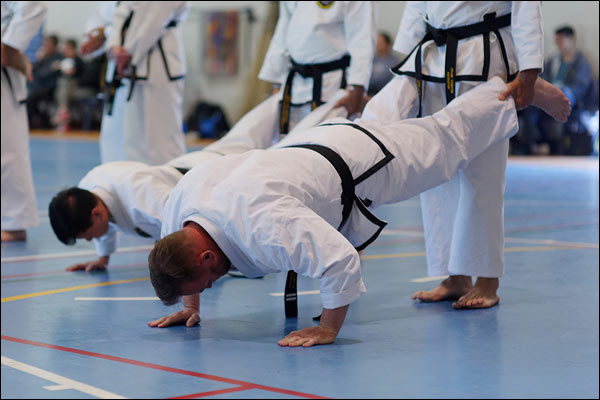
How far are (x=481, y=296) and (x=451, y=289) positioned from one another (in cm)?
18

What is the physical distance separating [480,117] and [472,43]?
12.1 inches

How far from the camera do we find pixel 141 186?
13.4 ft

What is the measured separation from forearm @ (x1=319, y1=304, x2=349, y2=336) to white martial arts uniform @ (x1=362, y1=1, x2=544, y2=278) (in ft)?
2.73

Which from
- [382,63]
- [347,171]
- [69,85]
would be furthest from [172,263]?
[69,85]

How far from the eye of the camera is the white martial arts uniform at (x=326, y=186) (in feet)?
9.05

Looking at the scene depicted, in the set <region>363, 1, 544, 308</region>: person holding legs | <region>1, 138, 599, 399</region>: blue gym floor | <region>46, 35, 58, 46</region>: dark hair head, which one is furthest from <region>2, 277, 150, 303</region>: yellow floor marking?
<region>46, 35, 58, 46</region>: dark hair head

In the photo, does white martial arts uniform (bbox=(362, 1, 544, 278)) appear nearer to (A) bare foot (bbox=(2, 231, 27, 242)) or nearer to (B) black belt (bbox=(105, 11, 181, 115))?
(B) black belt (bbox=(105, 11, 181, 115))

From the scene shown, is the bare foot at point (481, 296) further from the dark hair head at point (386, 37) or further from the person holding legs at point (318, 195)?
the dark hair head at point (386, 37)

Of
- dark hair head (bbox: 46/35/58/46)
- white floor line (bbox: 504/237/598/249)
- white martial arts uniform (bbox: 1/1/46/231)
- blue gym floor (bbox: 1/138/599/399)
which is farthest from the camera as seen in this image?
dark hair head (bbox: 46/35/58/46)

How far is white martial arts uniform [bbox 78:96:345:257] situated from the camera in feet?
13.3

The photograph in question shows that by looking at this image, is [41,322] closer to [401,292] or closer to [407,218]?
[401,292]

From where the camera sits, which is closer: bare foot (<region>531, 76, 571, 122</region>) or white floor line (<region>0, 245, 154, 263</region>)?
bare foot (<region>531, 76, 571, 122</region>)

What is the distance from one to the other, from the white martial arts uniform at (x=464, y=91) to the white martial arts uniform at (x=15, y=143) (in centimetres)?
265

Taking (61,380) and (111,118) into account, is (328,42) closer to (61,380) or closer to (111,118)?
(111,118)
